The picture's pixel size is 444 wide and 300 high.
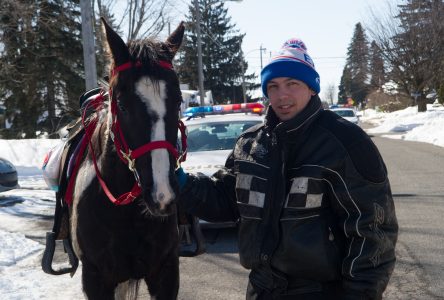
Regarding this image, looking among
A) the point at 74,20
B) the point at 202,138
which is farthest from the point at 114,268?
the point at 74,20

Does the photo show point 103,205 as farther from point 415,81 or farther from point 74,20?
point 415,81

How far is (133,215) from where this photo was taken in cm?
296

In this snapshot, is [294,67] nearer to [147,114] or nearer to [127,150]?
[147,114]

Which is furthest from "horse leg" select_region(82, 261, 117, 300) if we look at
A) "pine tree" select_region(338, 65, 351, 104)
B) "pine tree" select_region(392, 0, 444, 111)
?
"pine tree" select_region(338, 65, 351, 104)

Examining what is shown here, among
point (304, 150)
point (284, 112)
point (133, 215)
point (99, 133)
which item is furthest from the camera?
point (99, 133)

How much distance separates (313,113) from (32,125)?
2348 cm

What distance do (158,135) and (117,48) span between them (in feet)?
2.00

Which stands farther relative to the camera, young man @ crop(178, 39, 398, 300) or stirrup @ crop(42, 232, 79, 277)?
stirrup @ crop(42, 232, 79, 277)

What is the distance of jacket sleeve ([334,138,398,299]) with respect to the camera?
206 centimetres

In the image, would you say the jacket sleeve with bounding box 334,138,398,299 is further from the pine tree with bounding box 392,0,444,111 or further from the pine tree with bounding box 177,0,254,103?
the pine tree with bounding box 177,0,254,103

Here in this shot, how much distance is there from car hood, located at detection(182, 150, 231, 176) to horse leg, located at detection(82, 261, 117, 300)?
12.0ft

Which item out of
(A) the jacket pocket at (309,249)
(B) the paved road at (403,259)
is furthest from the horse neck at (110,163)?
(B) the paved road at (403,259)

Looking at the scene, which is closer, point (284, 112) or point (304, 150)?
point (304, 150)

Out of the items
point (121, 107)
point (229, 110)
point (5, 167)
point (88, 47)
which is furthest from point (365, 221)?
point (5, 167)
